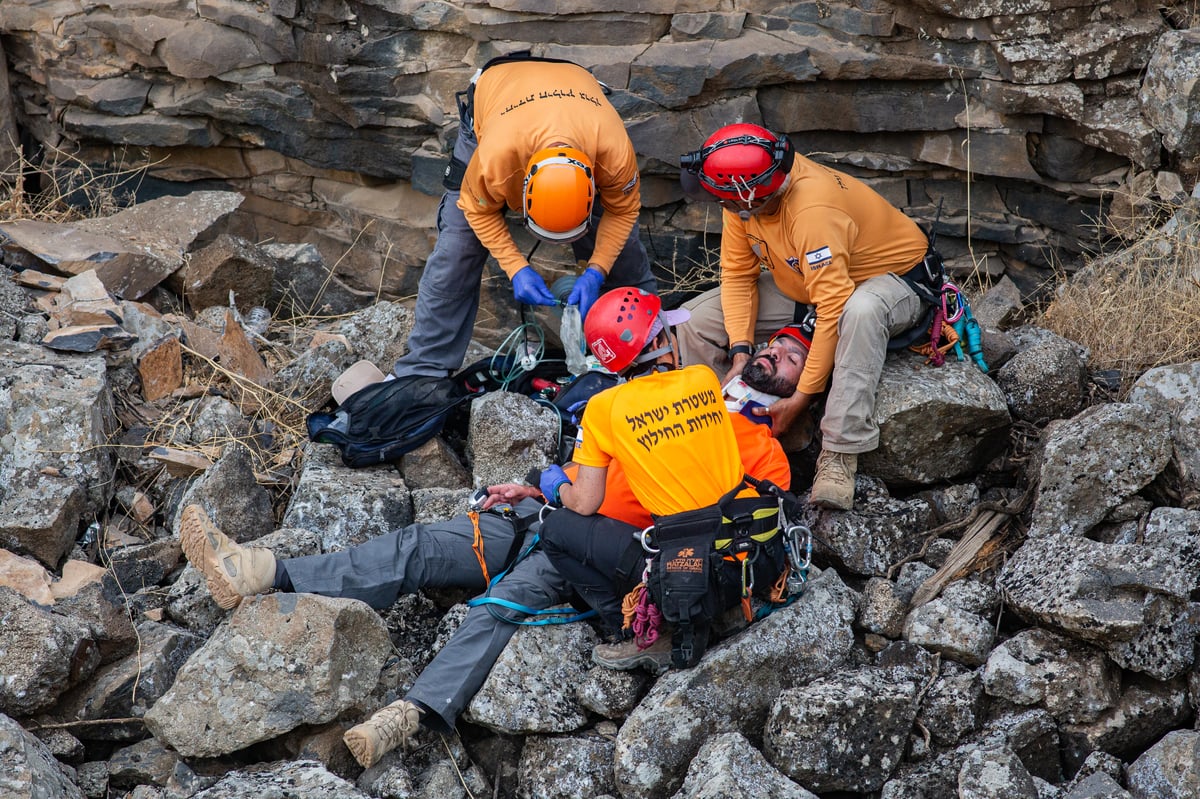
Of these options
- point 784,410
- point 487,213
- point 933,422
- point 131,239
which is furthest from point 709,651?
point 131,239

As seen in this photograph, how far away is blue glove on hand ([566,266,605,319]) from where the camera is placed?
494 centimetres

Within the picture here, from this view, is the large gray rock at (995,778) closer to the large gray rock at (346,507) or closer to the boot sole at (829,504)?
the boot sole at (829,504)

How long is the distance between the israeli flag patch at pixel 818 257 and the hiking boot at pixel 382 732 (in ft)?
7.70

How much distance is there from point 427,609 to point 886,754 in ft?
6.24

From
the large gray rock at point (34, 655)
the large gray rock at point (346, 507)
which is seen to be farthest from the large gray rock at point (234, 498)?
the large gray rock at point (34, 655)

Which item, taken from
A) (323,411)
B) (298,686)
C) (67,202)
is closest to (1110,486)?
(298,686)

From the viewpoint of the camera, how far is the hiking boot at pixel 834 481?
14.5 ft

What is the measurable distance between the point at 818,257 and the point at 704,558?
148cm

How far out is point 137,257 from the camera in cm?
636

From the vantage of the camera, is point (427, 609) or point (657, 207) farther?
point (657, 207)

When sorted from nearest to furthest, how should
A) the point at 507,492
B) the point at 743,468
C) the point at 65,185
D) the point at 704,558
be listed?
1. the point at 704,558
2. the point at 743,468
3. the point at 507,492
4. the point at 65,185

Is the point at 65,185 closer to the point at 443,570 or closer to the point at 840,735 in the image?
the point at 443,570

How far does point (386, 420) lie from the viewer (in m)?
5.18

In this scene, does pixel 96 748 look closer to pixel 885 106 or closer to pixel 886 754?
pixel 886 754
